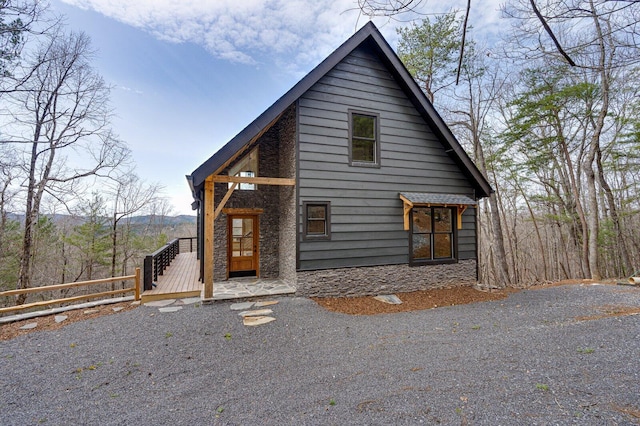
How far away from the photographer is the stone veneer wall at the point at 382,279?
6.08m

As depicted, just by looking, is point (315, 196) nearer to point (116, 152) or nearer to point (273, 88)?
point (273, 88)

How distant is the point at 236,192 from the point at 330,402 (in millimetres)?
5992

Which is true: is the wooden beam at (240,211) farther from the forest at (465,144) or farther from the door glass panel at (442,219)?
the forest at (465,144)

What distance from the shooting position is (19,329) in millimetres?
4715

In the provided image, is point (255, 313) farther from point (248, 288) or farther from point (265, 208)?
point (265, 208)

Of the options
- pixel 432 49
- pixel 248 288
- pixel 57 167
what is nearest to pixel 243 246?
pixel 248 288

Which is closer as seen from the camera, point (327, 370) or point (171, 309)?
point (327, 370)

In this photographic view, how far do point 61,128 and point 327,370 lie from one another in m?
15.1

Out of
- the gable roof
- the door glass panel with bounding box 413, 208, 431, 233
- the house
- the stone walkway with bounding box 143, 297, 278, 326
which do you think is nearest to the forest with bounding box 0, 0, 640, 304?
the gable roof

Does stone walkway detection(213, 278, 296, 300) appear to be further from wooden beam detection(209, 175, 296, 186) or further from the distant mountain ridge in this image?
the distant mountain ridge

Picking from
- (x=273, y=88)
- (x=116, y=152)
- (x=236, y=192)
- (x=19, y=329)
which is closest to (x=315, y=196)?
(x=236, y=192)

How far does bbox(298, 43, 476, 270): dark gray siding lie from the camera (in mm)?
6184

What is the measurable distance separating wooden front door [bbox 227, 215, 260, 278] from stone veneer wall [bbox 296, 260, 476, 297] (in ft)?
7.61

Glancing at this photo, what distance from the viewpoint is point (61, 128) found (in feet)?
38.1
